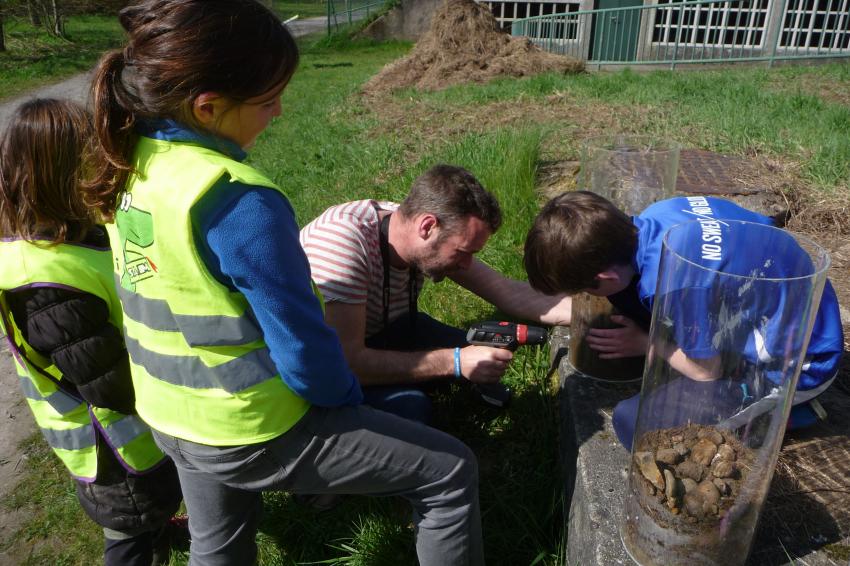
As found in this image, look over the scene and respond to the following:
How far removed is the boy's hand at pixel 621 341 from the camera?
8.14ft

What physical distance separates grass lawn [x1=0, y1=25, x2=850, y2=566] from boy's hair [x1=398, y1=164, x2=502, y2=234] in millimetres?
955

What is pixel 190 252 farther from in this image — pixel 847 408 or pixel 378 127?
pixel 378 127

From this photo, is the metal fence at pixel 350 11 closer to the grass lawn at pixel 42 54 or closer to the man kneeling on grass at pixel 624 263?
the grass lawn at pixel 42 54

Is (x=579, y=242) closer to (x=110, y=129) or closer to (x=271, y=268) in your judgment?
(x=271, y=268)

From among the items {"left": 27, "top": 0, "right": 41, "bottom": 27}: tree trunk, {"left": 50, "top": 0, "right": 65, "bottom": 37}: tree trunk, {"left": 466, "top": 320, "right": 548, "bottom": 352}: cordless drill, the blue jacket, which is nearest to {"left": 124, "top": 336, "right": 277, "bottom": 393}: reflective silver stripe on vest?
the blue jacket

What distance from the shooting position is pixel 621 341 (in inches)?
97.3

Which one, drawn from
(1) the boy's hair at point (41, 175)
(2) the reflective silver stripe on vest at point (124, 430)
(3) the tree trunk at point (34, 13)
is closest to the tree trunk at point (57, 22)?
(3) the tree trunk at point (34, 13)

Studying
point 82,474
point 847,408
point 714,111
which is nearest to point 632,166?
point 847,408

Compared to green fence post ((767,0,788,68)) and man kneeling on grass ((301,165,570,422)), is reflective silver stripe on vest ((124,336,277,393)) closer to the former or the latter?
man kneeling on grass ((301,165,570,422))

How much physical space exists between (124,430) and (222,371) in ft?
2.87

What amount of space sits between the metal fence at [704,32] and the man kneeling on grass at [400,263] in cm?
1142

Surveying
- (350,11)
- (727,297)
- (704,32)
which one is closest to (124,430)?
(727,297)

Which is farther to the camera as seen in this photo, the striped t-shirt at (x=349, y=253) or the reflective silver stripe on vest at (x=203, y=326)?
the striped t-shirt at (x=349, y=253)

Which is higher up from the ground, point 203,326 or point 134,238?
point 134,238
